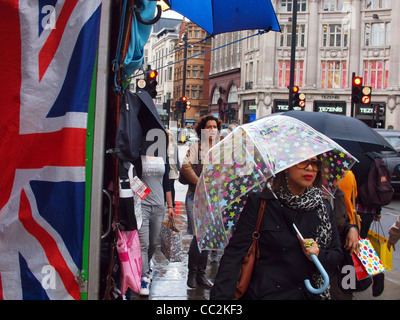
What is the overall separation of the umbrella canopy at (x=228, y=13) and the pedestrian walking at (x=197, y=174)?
60.3 inches

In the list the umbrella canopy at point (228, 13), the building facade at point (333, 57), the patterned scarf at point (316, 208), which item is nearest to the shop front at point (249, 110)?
the building facade at point (333, 57)

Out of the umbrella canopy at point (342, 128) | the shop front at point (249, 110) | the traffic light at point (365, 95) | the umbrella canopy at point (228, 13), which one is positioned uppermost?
the shop front at point (249, 110)

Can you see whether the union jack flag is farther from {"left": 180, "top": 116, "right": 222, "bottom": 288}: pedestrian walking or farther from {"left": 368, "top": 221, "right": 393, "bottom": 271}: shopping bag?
{"left": 368, "top": 221, "right": 393, "bottom": 271}: shopping bag

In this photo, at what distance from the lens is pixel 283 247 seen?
2.88 metres

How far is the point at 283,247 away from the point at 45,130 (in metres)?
1.44

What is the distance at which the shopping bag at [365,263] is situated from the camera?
411 centimetres

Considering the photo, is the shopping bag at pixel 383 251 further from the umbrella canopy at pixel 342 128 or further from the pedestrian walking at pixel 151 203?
the pedestrian walking at pixel 151 203

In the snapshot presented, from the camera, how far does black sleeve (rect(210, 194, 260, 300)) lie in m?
2.83

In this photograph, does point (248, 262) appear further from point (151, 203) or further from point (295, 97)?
point (295, 97)

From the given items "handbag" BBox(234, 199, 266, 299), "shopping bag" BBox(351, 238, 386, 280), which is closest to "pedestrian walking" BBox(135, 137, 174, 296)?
"shopping bag" BBox(351, 238, 386, 280)

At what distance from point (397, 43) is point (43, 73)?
50680 millimetres

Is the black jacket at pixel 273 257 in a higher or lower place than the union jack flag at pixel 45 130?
lower

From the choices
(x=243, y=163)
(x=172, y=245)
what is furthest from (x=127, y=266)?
(x=172, y=245)

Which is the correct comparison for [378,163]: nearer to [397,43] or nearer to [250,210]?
[250,210]
